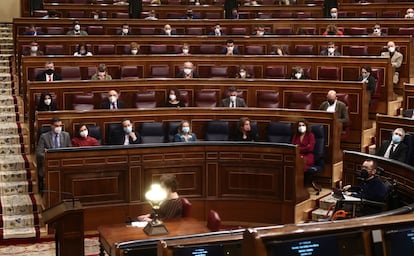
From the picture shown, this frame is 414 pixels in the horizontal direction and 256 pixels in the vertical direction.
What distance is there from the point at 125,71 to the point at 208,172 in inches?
115

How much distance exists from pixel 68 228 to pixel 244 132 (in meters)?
3.30

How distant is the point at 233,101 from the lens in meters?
8.67

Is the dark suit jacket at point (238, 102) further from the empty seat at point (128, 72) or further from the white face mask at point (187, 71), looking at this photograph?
the empty seat at point (128, 72)

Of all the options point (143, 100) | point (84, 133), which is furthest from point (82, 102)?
point (84, 133)

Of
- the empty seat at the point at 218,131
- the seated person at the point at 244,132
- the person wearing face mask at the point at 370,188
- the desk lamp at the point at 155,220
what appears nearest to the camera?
the desk lamp at the point at 155,220

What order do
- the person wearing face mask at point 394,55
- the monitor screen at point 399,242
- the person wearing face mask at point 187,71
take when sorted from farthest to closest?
the person wearing face mask at point 394,55, the person wearing face mask at point 187,71, the monitor screen at point 399,242

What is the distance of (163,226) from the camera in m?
4.95

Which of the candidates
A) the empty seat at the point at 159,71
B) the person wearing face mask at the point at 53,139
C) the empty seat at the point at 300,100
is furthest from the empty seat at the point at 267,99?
the person wearing face mask at the point at 53,139

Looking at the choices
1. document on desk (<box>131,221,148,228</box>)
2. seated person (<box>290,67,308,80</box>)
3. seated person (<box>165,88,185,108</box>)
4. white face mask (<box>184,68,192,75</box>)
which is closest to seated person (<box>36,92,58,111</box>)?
seated person (<box>165,88,185,108</box>)

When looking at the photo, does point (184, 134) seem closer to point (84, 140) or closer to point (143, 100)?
point (84, 140)

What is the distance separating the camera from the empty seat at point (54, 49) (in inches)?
413

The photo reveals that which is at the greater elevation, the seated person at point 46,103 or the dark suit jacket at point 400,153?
the seated person at point 46,103

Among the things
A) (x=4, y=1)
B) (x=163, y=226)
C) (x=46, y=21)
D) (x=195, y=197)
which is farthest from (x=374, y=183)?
(x=4, y=1)

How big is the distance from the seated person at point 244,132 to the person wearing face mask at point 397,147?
153cm
